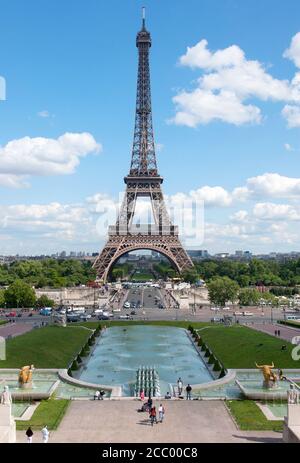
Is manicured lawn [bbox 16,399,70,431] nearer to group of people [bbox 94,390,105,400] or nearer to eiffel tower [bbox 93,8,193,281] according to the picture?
group of people [bbox 94,390,105,400]

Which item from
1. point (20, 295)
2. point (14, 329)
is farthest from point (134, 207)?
point (14, 329)

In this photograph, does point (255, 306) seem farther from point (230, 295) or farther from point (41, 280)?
point (41, 280)

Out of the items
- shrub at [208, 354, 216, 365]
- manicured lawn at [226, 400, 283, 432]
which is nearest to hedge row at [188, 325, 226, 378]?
shrub at [208, 354, 216, 365]

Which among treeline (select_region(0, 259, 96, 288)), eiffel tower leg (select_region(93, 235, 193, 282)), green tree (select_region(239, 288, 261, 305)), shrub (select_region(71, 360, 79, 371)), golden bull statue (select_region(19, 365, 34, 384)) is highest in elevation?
eiffel tower leg (select_region(93, 235, 193, 282))

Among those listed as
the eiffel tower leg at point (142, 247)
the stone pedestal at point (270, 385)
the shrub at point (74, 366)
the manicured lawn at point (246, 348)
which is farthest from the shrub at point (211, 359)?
the eiffel tower leg at point (142, 247)

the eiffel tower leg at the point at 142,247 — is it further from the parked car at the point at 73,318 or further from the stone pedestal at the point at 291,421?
the stone pedestal at the point at 291,421
